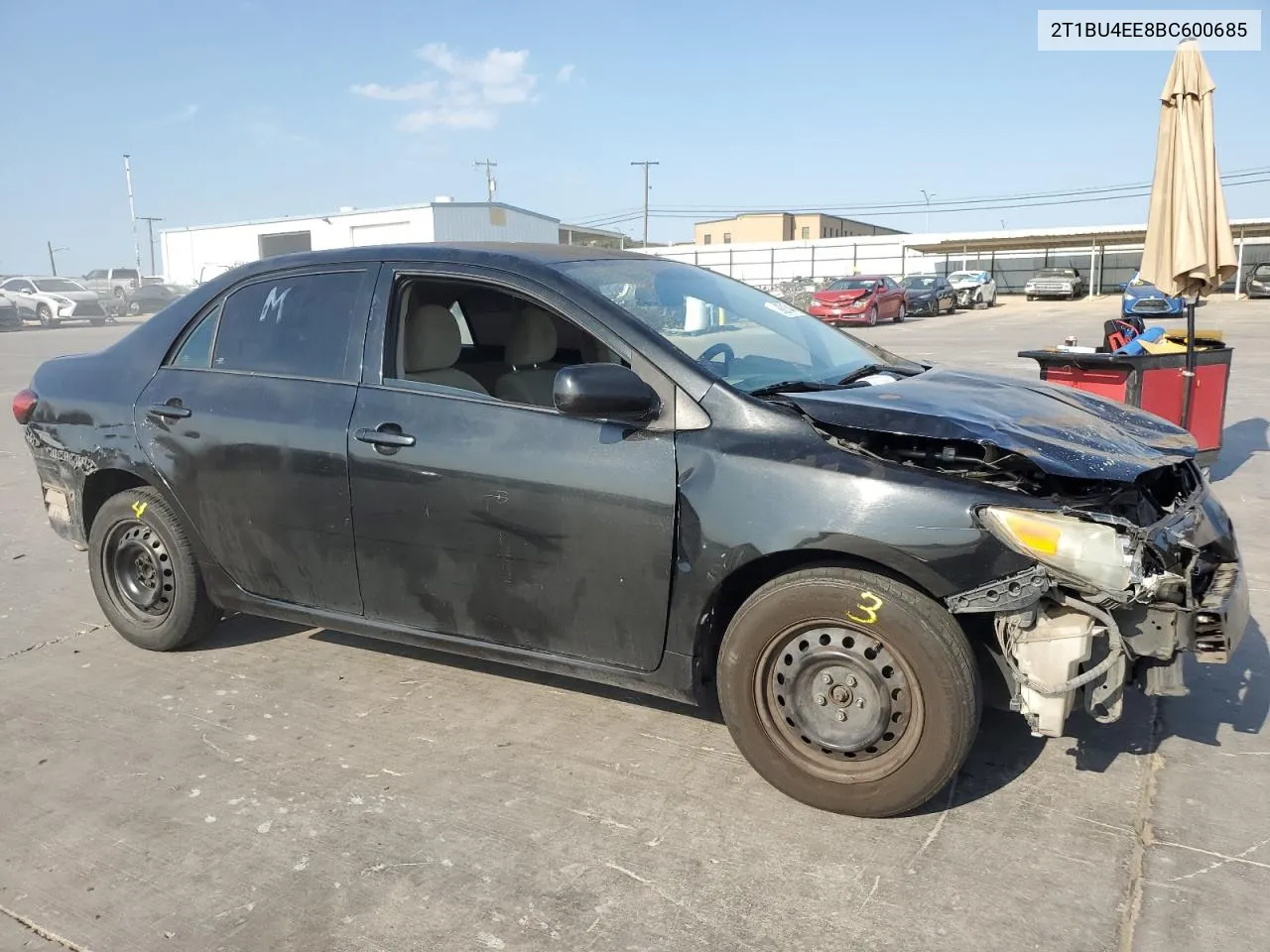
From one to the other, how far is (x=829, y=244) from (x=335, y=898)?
171ft

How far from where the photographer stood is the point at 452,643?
142 inches

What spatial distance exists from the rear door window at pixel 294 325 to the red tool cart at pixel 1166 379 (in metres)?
4.95

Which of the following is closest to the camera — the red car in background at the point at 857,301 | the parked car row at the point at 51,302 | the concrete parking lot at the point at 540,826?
the concrete parking lot at the point at 540,826

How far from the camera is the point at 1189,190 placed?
6.28m

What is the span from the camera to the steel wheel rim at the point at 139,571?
14.4ft

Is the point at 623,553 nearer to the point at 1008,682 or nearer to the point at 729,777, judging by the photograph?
the point at 729,777

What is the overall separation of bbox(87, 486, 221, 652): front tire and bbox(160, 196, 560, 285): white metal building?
40846mm

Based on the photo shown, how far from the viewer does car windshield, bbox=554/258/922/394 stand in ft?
11.2

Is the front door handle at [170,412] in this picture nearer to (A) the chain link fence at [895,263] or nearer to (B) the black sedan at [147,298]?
(A) the chain link fence at [895,263]

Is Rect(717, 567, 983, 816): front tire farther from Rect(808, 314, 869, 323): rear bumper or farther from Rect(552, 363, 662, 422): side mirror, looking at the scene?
Rect(808, 314, 869, 323): rear bumper

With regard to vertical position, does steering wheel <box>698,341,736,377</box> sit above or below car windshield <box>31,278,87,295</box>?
below

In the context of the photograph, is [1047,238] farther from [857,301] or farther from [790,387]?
[790,387]

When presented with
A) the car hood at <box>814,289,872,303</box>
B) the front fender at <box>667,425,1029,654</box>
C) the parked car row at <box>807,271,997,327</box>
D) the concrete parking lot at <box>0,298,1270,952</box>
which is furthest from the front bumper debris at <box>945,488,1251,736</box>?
the car hood at <box>814,289,872,303</box>

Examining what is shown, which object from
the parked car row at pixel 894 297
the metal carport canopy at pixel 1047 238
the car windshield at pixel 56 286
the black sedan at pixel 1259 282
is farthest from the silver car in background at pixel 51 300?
the black sedan at pixel 1259 282
